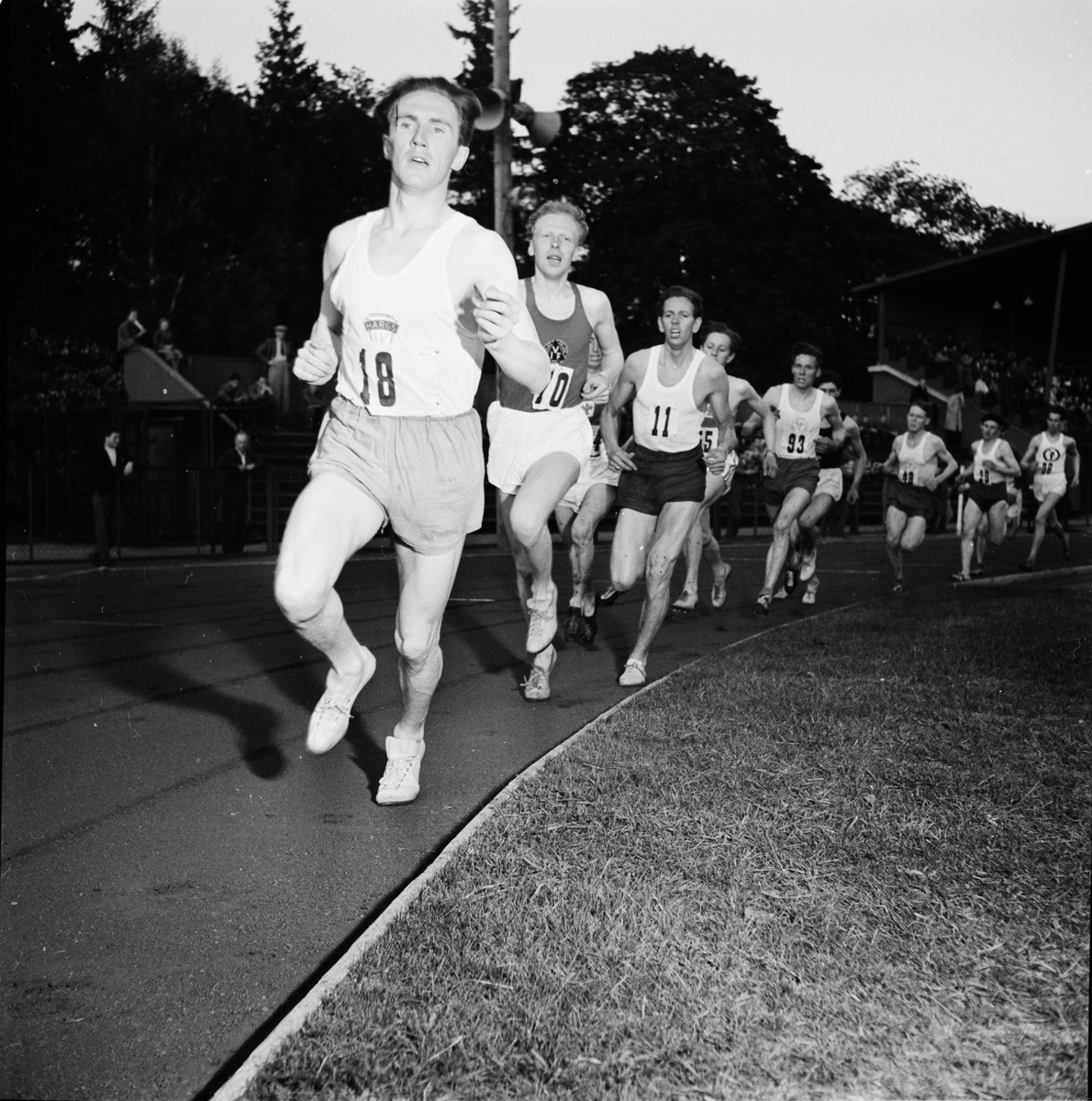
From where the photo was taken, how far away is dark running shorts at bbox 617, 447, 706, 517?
828cm

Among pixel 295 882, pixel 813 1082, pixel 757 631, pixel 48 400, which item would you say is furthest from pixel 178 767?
pixel 48 400

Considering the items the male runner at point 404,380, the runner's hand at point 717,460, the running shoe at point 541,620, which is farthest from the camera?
the runner's hand at point 717,460

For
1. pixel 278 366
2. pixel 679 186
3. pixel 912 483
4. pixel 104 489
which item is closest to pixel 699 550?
pixel 912 483

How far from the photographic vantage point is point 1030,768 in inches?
202

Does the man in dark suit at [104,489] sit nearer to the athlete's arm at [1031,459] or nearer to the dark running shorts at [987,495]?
the dark running shorts at [987,495]

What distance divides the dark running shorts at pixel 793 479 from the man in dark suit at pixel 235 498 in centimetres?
1014

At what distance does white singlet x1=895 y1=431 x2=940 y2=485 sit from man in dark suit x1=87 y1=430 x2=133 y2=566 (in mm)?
9997

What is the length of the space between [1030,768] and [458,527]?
230 centimetres

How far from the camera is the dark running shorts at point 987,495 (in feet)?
54.1

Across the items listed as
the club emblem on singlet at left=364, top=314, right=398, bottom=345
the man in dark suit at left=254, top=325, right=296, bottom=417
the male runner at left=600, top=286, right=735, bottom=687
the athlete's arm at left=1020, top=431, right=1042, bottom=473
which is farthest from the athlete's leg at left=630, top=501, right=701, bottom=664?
the man in dark suit at left=254, top=325, right=296, bottom=417

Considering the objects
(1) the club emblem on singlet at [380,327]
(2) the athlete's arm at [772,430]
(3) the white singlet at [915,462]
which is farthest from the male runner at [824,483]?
(1) the club emblem on singlet at [380,327]

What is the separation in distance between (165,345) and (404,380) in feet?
73.7

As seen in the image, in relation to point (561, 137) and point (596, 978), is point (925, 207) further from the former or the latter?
point (596, 978)

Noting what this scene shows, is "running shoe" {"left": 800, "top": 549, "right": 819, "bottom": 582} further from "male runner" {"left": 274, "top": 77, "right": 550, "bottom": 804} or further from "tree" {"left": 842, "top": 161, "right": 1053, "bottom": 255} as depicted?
"tree" {"left": 842, "top": 161, "right": 1053, "bottom": 255}
